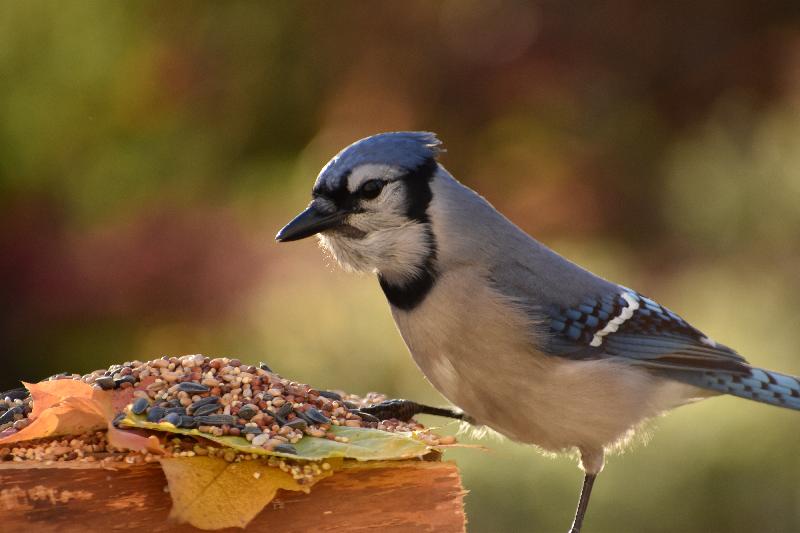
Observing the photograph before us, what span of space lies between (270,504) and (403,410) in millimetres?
572

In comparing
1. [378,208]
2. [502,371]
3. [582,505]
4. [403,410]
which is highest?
[378,208]

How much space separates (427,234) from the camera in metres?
2.01

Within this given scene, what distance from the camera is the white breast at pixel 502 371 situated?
1.99 metres

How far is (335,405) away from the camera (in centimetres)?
171

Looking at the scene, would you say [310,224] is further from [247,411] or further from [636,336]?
[636,336]

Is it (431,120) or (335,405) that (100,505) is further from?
(431,120)

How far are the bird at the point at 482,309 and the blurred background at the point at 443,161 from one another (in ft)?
2.22

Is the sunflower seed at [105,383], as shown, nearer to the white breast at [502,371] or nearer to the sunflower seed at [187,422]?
the sunflower seed at [187,422]

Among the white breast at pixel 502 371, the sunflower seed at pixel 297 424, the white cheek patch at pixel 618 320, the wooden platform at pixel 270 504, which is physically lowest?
the wooden platform at pixel 270 504

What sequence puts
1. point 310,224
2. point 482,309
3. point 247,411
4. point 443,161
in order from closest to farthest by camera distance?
point 247,411
point 310,224
point 482,309
point 443,161

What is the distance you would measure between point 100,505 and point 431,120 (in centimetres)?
287

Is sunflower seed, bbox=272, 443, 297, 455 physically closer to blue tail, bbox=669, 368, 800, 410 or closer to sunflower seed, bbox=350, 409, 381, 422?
sunflower seed, bbox=350, 409, 381, 422

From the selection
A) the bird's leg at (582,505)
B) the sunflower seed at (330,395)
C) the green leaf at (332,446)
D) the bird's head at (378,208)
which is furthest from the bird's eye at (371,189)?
the bird's leg at (582,505)

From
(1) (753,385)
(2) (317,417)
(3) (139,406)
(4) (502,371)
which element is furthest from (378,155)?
(1) (753,385)
